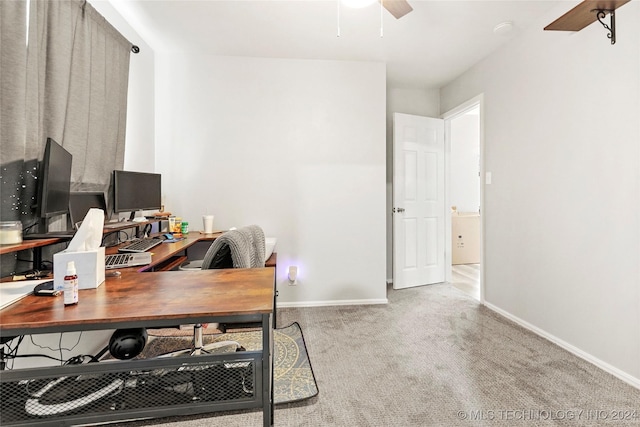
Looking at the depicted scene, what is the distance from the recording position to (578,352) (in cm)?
218

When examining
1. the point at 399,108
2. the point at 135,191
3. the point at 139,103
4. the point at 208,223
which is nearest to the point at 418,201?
the point at 399,108

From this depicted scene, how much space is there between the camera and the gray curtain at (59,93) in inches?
55.4

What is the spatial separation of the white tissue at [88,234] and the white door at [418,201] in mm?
3025

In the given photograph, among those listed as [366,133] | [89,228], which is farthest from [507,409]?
[366,133]

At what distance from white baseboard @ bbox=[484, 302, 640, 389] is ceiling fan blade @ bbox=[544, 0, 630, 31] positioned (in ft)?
7.13

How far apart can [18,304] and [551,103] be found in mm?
3329

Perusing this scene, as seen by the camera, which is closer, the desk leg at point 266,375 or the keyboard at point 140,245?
the desk leg at point 266,375

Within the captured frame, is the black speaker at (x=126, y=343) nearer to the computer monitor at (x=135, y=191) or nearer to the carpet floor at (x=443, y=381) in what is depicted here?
the carpet floor at (x=443, y=381)

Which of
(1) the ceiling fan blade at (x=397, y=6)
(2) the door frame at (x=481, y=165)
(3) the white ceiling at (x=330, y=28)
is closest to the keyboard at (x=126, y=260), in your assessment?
(3) the white ceiling at (x=330, y=28)

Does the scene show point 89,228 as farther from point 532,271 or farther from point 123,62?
point 532,271

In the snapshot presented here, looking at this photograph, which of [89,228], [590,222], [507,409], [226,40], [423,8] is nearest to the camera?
[89,228]

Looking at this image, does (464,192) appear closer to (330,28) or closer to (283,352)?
(330,28)

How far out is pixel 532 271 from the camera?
103 inches

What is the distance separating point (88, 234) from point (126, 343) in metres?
0.49
